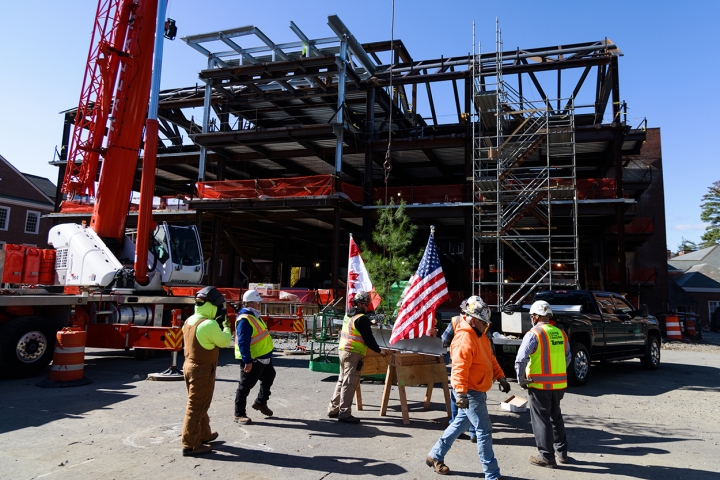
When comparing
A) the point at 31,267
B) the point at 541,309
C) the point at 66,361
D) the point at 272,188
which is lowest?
the point at 66,361

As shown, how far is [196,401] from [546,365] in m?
3.94

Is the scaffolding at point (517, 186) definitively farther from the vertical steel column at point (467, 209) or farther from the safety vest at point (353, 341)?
the safety vest at point (353, 341)

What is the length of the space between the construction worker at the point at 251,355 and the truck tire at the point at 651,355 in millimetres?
10291

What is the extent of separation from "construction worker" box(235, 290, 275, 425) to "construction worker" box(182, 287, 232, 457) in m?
0.89

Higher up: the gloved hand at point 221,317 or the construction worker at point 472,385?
the gloved hand at point 221,317

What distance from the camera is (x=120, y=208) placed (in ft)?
44.4

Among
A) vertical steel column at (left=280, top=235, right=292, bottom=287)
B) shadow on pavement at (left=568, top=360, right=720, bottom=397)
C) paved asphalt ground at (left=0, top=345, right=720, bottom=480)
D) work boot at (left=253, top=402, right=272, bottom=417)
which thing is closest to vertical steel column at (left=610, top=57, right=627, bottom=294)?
shadow on pavement at (left=568, top=360, right=720, bottom=397)

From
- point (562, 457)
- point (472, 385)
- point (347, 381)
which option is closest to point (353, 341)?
point (347, 381)

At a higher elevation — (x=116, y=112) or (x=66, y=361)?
(x=116, y=112)

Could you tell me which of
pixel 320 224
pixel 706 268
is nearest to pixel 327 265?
pixel 320 224

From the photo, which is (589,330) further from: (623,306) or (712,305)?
(712,305)

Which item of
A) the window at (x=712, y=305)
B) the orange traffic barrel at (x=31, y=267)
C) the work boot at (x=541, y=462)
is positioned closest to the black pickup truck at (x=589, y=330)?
the work boot at (x=541, y=462)

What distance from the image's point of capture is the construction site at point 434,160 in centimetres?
2234

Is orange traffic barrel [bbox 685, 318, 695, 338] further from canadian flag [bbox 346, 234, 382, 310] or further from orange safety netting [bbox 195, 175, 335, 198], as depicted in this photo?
canadian flag [bbox 346, 234, 382, 310]
